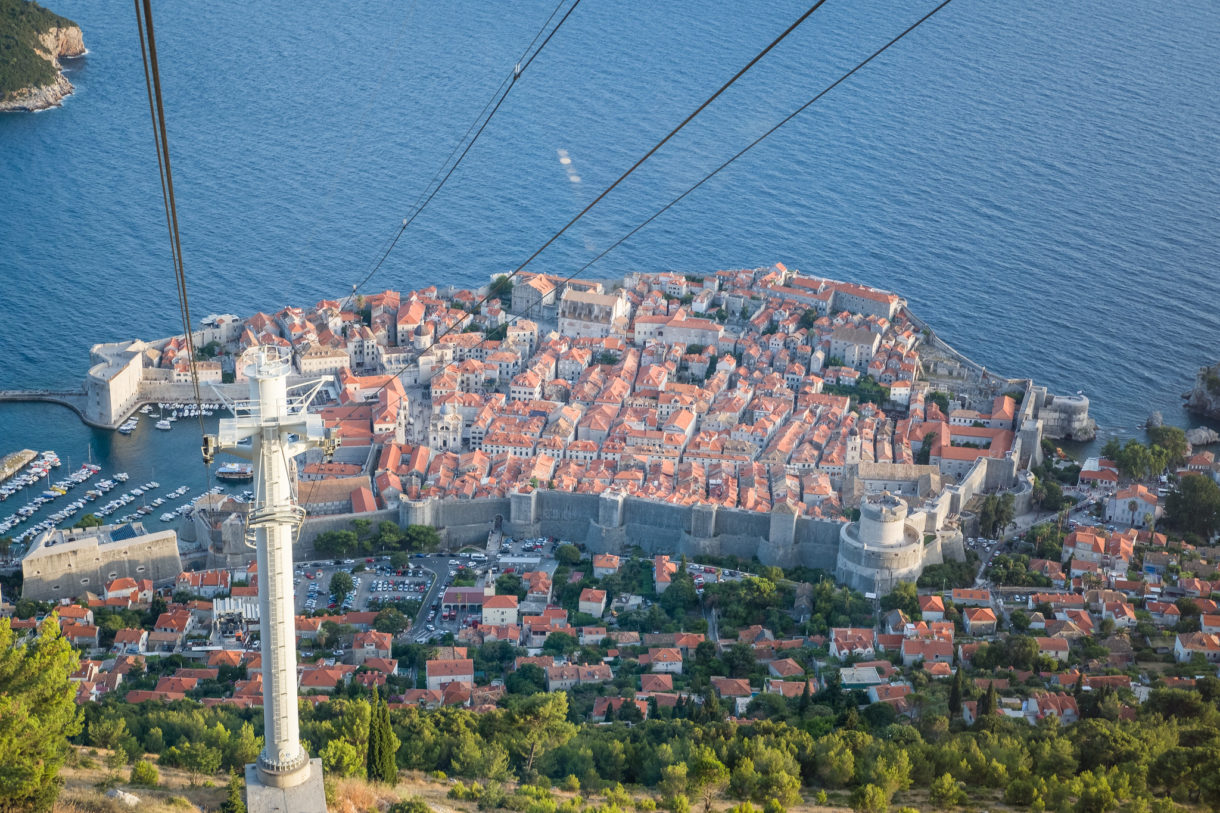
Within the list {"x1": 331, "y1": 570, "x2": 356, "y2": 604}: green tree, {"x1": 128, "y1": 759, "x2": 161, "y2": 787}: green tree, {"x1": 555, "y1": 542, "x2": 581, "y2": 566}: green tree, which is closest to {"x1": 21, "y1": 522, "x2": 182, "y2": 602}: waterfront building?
{"x1": 331, "y1": 570, "x2": 356, "y2": 604}: green tree

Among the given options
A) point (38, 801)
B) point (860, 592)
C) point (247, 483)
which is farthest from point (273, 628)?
point (247, 483)

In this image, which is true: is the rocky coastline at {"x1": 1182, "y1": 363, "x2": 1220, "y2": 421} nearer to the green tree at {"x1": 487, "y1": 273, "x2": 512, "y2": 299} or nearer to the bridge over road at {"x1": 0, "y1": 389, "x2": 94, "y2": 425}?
the green tree at {"x1": 487, "y1": 273, "x2": 512, "y2": 299}

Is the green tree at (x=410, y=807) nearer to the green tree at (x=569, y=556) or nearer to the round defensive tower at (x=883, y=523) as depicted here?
the green tree at (x=569, y=556)

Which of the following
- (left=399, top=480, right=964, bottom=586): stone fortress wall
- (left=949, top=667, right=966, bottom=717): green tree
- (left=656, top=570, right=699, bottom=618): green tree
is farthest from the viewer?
(left=399, top=480, right=964, bottom=586): stone fortress wall

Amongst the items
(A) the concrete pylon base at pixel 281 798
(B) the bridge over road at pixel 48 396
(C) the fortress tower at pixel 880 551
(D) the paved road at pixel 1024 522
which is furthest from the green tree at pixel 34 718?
(B) the bridge over road at pixel 48 396

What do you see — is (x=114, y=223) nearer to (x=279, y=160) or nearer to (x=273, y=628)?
(x=279, y=160)

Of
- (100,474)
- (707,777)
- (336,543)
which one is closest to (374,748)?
(707,777)
